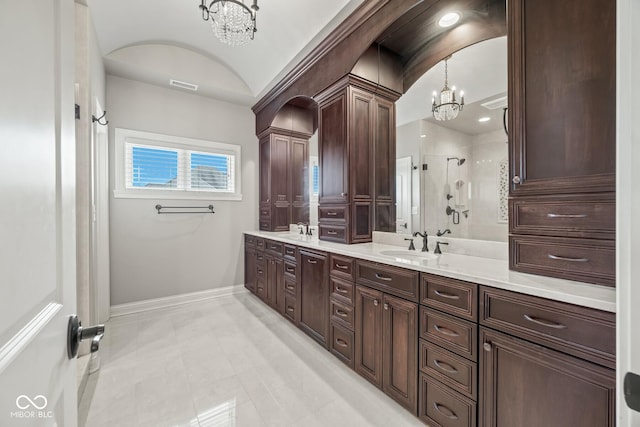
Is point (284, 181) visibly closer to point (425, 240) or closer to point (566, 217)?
point (425, 240)

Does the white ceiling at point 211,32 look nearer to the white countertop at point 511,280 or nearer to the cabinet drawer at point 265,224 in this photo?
the cabinet drawer at point 265,224

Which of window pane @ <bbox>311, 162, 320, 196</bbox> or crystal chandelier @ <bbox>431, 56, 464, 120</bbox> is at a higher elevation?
crystal chandelier @ <bbox>431, 56, 464, 120</bbox>

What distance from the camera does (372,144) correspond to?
107 inches

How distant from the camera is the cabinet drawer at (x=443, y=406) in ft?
4.58

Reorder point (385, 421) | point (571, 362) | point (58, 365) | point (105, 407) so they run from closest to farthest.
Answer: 1. point (58, 365)
2. point (571, 362)
3. point (385, 421)
4. point (105, 407)

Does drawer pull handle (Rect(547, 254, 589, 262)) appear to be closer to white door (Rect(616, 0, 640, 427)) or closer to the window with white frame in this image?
white door (Rect(616, 0, 640, 427))

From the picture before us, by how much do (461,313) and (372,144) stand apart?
Answer: 176cm

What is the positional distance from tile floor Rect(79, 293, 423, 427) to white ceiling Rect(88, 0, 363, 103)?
2.98m

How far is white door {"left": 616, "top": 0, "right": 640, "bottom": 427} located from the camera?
0.50m

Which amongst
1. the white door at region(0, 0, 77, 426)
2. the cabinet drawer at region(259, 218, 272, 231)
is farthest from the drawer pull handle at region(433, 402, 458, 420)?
the cabinet drawer at region(259, 218, 272, 231)

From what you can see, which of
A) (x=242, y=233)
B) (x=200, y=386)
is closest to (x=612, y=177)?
(x=200, y=386)

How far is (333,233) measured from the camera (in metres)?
2.83

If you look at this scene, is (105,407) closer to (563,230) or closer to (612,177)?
(563,230)

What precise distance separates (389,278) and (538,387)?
86 cm
